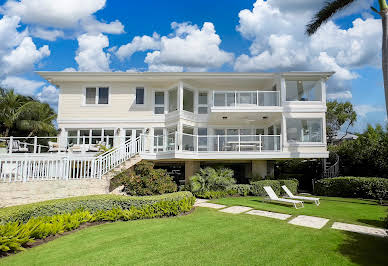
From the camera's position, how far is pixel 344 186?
55.0 ft

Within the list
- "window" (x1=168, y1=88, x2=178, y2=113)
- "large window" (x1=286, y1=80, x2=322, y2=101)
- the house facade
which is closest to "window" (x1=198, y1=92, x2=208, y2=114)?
the house facade

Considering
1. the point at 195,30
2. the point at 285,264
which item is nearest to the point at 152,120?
the point at 195,30

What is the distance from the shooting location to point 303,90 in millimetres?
18797

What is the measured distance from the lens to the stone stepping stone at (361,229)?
7852 mm

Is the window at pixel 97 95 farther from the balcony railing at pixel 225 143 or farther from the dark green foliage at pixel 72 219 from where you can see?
the dark green foliage at pixel 72 219

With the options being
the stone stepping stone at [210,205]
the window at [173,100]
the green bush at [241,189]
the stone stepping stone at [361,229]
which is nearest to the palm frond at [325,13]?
the green bush at [241,189]

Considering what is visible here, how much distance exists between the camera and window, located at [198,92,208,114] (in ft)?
66.9

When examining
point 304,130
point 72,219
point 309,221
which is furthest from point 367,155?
point 72,219

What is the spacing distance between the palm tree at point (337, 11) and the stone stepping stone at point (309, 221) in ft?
15.4

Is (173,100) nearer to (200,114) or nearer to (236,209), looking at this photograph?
(200,114)

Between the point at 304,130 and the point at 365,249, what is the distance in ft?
40.9

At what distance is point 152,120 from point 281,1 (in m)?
11.5

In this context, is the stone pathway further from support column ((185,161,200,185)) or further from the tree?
the tree

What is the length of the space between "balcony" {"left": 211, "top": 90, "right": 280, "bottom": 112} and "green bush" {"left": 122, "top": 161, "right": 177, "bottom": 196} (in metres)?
6.55
